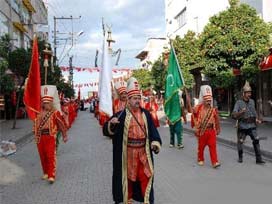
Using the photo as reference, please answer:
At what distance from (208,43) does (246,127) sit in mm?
11291

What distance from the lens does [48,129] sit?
979cm

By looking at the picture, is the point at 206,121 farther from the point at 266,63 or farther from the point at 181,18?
the point at 181,18

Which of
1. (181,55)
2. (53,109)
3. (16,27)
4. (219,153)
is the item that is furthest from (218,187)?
(16,27)

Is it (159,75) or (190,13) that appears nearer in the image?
(190,13)

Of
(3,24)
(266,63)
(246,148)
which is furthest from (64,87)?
(246,148)

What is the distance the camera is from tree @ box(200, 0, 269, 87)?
71.2 feet

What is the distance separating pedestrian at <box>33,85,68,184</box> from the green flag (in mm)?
5374

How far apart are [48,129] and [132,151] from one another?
146 inches

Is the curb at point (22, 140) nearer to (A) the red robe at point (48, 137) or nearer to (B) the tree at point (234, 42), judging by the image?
(B) the tree at point (234, 42)

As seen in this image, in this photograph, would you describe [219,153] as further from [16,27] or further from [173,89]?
[16,27]

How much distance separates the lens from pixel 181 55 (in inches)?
1411

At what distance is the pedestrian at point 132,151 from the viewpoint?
6422 millimetres

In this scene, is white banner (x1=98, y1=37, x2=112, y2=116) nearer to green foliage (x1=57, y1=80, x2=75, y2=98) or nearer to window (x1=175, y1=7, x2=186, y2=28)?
green foliage (x1=57, y1=80, x2=75, y2=98)

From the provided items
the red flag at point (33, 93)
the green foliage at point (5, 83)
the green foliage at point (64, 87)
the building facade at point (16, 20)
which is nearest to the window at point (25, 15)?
the building facade at point (16, 20)
